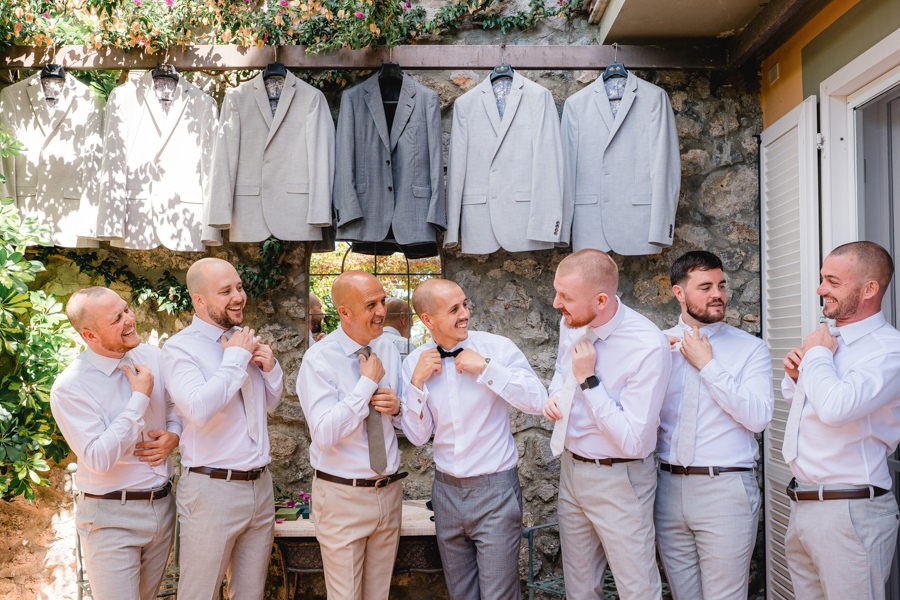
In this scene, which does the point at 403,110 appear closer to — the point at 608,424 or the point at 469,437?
the point at 469,437

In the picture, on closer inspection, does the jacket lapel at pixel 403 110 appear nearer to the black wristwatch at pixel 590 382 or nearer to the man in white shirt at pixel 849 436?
the black wristwatch at pixel 590 382

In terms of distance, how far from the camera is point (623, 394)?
2848mm

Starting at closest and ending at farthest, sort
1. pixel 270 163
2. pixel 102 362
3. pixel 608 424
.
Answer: pixel 608 424 < pixel 102 362 < pixel 270 163

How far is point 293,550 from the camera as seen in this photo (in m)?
3.78

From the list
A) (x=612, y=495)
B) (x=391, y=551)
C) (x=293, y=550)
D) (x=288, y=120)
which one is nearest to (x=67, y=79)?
(x=288, y=120)

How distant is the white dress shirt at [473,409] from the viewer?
296 centimetres

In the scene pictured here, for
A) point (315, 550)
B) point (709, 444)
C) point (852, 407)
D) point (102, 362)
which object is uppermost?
point (102, 362)

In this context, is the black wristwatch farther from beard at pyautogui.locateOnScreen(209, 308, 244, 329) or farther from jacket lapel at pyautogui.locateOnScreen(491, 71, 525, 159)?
jacket lapel at pyautogui.locateOnScreen(491, 71, 525, 159)

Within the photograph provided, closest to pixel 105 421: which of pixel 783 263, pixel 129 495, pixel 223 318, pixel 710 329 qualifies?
pixel 129 495

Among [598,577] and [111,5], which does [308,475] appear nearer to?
[598,577]

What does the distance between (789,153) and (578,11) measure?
1506mm

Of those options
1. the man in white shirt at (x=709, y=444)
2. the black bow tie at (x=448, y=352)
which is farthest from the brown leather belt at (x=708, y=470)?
the black bow tie at (x=448, y=352)

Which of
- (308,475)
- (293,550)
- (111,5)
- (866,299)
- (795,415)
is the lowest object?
(293,550)

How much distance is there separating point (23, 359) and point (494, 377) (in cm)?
248
